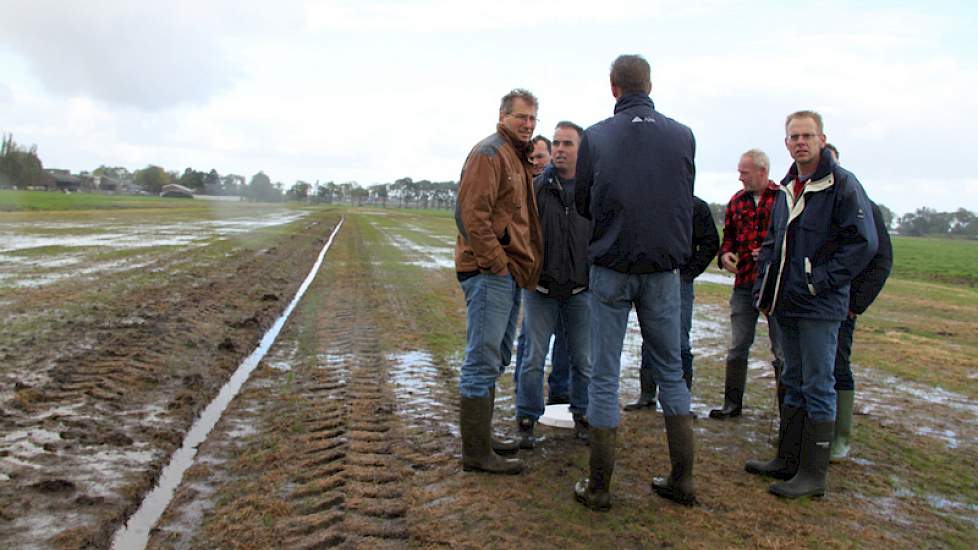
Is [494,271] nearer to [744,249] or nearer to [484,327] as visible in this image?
[484,327]

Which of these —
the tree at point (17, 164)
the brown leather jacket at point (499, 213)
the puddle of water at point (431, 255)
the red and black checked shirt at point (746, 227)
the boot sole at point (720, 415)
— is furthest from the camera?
the tree at point (17, 164)

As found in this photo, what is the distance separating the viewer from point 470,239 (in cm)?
396

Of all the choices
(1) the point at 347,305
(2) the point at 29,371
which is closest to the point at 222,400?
(2) the point at 29,371

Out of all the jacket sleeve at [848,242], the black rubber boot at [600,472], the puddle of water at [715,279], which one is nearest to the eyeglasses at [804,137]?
the jacket sleeve at [848,242]

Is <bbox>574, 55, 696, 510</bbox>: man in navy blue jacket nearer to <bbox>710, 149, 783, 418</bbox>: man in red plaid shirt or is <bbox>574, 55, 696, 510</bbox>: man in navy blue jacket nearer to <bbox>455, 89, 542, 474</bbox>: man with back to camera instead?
<bbox>455, 89, 542, 474</bbox>: man with back to camera

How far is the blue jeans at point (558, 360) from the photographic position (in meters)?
4.96

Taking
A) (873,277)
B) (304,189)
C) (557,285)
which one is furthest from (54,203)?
(304,189)

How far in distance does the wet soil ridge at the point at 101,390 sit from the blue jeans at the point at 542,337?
94.1 inches

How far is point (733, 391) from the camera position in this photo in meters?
5.51

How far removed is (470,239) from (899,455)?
3.38 m

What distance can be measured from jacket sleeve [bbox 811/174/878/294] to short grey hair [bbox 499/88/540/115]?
1.82 m

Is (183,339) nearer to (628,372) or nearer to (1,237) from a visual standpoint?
(628,372)

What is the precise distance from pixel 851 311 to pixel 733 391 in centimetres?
129

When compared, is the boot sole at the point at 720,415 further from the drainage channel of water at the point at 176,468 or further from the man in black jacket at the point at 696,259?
the drainage channel of water at the point at 176,468
